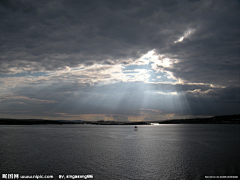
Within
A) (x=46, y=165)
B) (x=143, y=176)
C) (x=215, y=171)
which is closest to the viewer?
(x=143, y=176)

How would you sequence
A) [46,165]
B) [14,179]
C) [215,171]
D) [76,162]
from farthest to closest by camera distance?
[76,162]
[46,165]
[215,171]
[14,179]

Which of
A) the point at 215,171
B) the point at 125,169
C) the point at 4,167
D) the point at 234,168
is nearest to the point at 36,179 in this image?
the point at 4,167

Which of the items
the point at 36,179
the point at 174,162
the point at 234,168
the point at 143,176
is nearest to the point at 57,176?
the point at 36,179

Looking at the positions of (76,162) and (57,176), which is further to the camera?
(76,162)

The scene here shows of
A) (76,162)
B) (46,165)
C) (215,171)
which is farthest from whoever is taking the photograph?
(76,162)

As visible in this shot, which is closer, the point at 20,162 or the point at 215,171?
the point at 215,171

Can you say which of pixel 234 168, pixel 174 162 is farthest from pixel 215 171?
pixel 174 162

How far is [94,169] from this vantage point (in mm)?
34344

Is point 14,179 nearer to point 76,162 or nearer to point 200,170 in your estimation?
point 76,162

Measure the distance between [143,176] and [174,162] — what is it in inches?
531

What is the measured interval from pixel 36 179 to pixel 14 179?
11.9ft

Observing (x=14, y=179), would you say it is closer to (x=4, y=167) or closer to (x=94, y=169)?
(x=4, y=167)

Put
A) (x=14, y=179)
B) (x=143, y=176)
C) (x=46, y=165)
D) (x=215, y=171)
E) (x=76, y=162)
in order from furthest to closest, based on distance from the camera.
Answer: (x=76, y=162)
(x=46, y=165)
(x=215, y=171)
(x=143, y=176)
(x=14, y=179)

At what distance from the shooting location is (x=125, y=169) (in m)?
34.7
